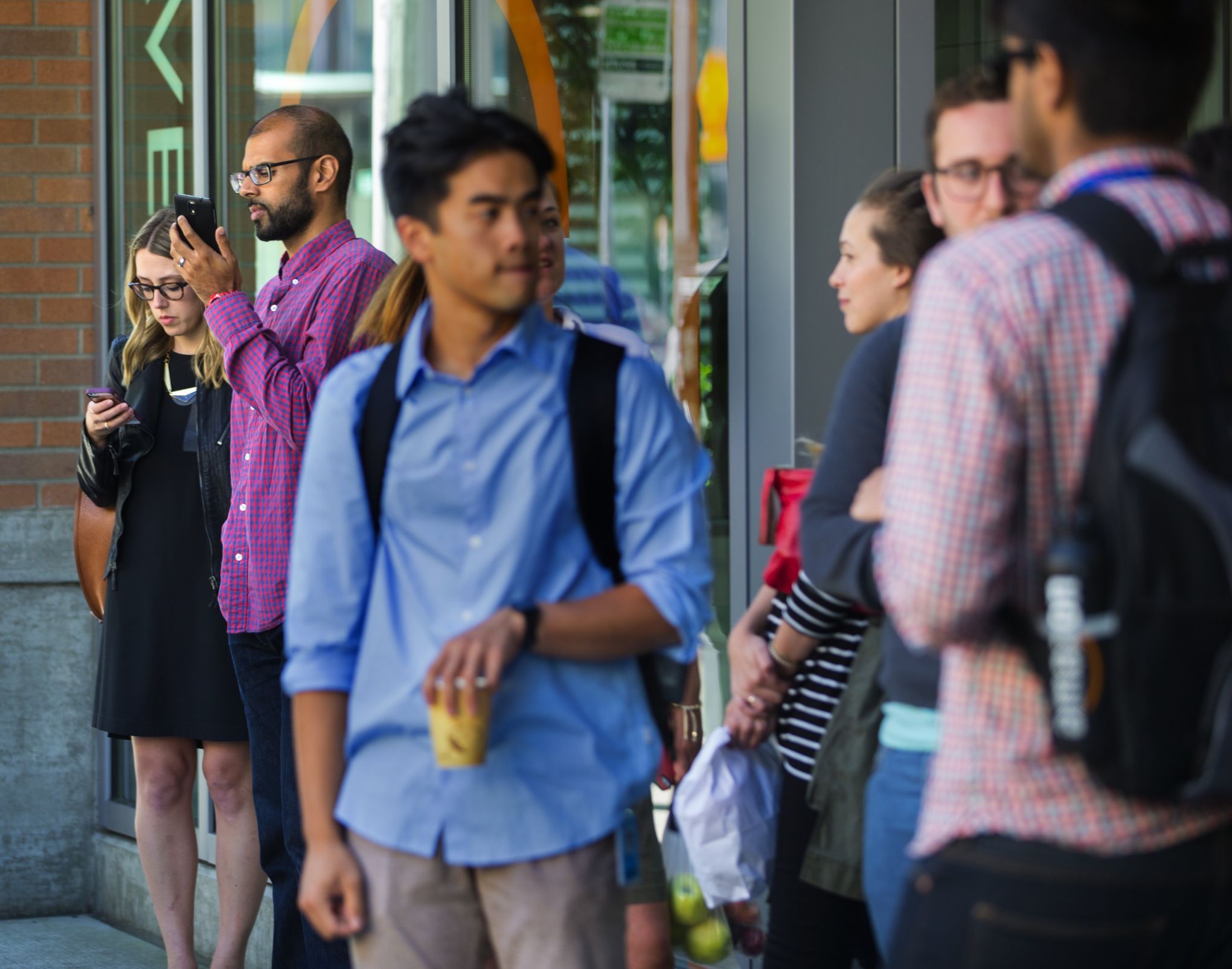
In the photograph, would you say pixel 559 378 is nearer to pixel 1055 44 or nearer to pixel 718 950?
pixel 1055 44

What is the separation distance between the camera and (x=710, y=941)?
159 inches

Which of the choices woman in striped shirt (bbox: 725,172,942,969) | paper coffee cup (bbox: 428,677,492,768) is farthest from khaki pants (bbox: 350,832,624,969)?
woman in striped shirt (bbox: 725,172,942,969)

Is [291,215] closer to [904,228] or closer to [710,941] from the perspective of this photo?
[904,228]

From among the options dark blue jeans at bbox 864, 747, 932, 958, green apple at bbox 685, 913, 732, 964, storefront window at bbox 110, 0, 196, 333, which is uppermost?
storefront window at bbox 110, 0, 196, 333

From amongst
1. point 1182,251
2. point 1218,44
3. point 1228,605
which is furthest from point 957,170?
point 1218,44

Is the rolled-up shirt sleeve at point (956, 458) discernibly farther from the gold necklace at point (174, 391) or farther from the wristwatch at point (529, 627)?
the gold necklace at point (174, 391)

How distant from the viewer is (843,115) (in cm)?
346

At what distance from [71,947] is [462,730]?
14.4ft

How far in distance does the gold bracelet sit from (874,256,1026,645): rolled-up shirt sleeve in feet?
3.86

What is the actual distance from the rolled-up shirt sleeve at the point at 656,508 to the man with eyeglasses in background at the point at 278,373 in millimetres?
1637

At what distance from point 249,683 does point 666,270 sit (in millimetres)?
1457

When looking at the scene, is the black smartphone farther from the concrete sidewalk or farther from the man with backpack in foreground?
the concrete sidewalk

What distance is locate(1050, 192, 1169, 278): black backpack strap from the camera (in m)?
1.47

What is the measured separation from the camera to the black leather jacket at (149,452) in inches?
170
